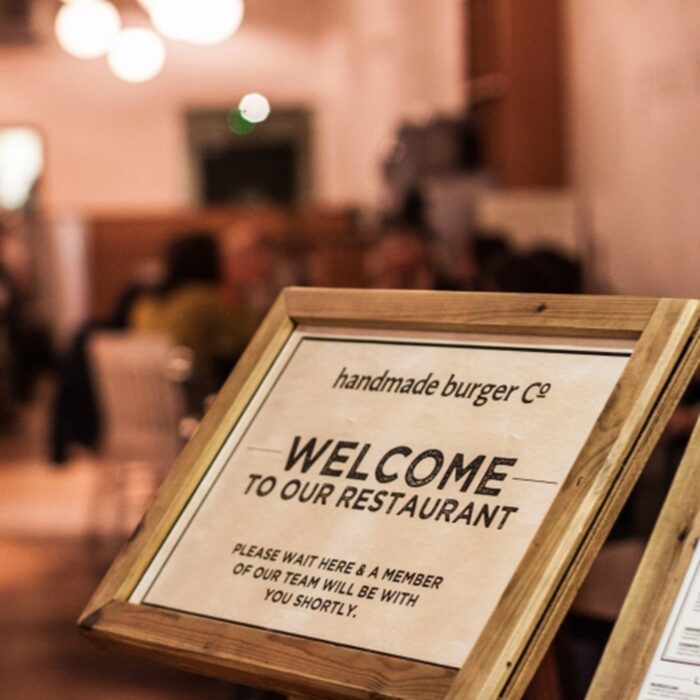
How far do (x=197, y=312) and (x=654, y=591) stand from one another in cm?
450

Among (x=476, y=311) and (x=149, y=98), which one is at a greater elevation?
(x=149, y=98)

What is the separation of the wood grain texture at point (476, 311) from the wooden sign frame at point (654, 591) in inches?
4.5

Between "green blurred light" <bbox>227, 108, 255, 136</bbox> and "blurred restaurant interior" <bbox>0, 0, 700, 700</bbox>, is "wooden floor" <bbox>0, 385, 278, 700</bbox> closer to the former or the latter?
"blurred restaurant interior" <bbox>0, 0, 700, 700</bbox>

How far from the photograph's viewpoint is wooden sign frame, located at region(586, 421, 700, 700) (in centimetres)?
109

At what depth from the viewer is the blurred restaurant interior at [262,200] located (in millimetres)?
4520

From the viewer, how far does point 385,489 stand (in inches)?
49.7

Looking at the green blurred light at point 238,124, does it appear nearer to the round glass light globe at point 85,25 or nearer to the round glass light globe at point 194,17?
the round glass light globe at point 85,25

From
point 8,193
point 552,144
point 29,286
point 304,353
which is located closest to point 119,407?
point 552,144

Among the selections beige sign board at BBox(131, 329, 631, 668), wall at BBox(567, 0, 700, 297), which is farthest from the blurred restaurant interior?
beige sign board at BBox(131, 329, 631, 668)

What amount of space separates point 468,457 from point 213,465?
0.96 ft

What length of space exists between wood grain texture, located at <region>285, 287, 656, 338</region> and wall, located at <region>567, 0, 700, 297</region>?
3175mm

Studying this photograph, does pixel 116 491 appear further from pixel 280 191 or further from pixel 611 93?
pixel 280 191

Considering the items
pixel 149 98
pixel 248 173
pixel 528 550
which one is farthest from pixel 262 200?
pixel 528 550

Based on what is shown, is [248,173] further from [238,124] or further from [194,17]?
[194,17]
